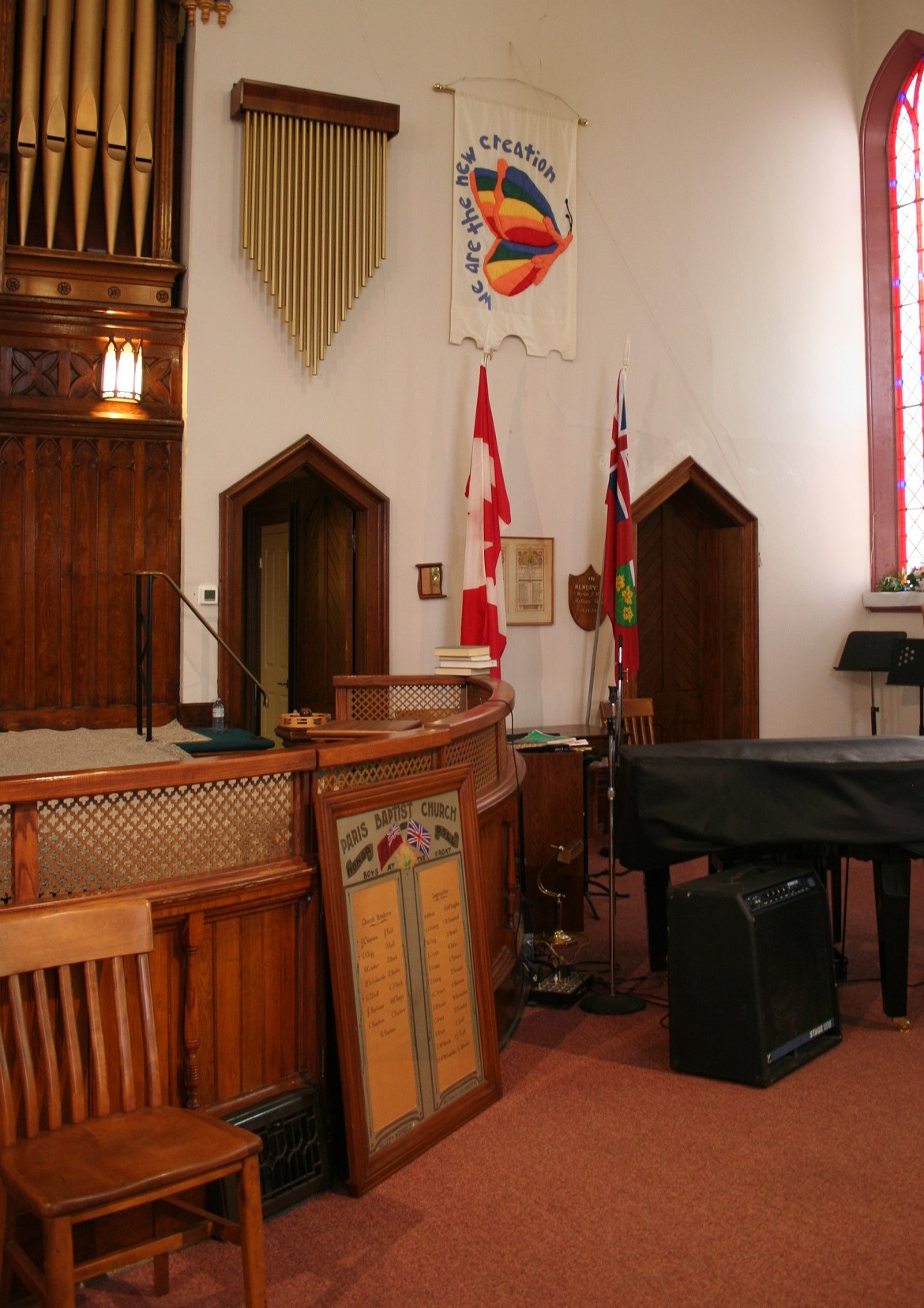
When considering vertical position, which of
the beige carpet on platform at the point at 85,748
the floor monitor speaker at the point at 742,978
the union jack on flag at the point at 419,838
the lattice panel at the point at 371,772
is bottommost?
the floor monitor speaker at the point at 742,978

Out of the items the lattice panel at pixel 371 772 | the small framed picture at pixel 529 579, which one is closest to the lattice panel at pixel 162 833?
the lattice panel at pixel 371 772

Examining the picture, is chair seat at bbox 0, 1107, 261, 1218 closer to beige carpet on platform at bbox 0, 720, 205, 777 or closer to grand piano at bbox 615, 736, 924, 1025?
grand piano at bbox 615, 736, 924, 1025

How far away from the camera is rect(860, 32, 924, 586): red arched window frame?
34.1ft

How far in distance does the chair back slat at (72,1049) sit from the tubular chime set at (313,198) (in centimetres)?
600

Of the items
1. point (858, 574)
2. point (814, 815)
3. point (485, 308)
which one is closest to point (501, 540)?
point (485, 308)

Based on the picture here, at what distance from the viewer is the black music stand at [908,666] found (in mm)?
9312

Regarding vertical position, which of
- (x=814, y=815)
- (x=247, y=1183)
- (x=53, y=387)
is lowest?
(x=247, y=1183)

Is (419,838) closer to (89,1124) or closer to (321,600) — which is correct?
(89,1124)

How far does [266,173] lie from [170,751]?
3812 mm

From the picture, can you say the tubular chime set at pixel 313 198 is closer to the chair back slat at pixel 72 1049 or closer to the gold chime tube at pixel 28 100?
the gold chime tube at pixel 28 100

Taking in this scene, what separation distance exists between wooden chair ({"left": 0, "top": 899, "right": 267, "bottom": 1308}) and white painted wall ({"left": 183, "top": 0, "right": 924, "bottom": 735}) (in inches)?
199

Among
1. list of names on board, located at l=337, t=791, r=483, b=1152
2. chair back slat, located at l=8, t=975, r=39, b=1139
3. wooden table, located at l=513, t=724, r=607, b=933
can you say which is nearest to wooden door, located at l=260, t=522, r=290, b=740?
wooden table, located at l=513, t=724, r=607, b=933

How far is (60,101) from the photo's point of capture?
730 cm

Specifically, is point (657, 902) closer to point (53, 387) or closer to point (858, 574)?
point (53, 387)
